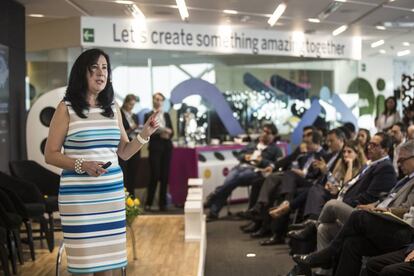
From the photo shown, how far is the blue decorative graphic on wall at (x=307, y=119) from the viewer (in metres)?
11.3

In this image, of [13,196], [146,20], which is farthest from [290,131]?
[13,196]

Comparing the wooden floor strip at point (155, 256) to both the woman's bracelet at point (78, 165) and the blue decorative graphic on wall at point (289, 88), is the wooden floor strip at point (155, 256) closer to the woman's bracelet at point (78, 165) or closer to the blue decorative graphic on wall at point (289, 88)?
the woman's bracelet at point (78, 165)

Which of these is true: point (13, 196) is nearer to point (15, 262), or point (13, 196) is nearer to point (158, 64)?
point (15, 262)

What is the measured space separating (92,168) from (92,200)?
18 centimetres

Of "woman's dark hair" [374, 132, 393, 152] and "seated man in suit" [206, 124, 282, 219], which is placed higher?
"woman's dark hair" [374, 132, 393, 152]

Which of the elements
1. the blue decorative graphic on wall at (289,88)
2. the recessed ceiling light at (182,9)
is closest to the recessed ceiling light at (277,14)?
the recessed ceiling light at (182,9)

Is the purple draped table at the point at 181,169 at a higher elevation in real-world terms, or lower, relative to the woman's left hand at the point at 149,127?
lower

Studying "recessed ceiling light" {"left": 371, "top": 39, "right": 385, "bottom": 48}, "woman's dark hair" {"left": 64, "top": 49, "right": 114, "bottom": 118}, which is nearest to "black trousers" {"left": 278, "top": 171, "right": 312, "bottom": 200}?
"woman's dark hair" {"left": 64, "top": 49, "right": 114, "bottom": 118}

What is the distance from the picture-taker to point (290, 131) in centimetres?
1132

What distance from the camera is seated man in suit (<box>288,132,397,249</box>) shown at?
4.95 meters

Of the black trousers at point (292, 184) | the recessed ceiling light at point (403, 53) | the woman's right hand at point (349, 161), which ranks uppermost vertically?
the recessed ceiling light at point (403, 53)

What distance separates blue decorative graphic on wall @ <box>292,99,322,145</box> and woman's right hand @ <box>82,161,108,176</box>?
8.85 m

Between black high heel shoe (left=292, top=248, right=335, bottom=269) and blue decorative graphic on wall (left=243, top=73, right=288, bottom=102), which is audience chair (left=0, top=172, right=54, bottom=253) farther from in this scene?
blue decorative graphic on wall (left=243, top=73, right=288, bottom=102)

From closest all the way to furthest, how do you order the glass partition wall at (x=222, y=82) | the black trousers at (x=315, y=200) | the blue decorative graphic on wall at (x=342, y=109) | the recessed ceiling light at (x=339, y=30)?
the black trousers at (x=315, y=200) < the glass partition wall at (x=222, y=82) < the recessed ceiling light at (x=339, y=30) < the blue decorative graphic on wall at (x=342, y=109)
